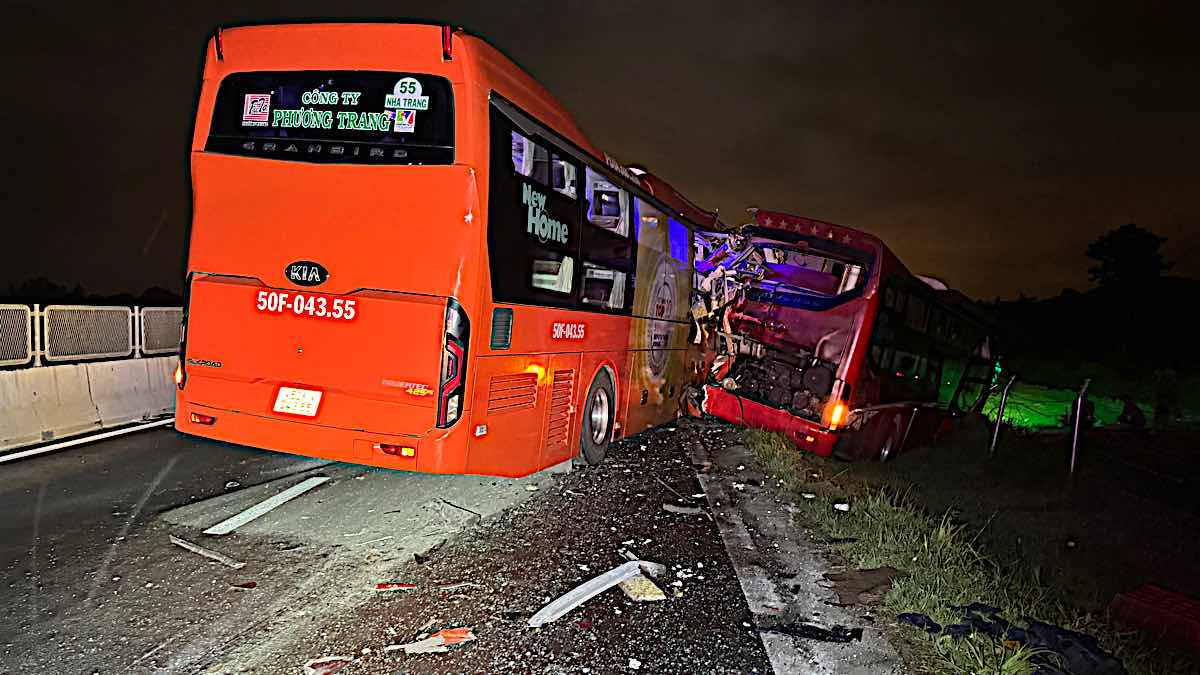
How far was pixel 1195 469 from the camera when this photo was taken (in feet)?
45.7

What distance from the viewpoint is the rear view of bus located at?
5.64 m

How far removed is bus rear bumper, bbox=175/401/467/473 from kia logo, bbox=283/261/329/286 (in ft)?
3.70

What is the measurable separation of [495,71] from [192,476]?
4.96m

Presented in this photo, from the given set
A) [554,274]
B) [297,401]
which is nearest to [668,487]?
[554,274]

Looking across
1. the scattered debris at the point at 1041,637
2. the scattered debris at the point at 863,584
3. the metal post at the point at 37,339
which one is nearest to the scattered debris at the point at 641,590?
the scattered debris at the point at 863,584

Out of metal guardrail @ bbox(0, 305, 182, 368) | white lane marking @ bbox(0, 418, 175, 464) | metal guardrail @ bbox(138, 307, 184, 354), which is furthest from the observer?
metal guardrail @ bbox(138, 307, 184, 354)

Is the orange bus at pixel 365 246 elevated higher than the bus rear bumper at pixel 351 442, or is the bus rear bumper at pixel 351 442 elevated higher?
the orange bus at pixel 365 246

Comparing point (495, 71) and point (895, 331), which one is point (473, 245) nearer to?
point (495, 71)

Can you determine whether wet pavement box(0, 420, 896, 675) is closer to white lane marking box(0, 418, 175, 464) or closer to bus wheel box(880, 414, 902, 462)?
white lane marking box(0, 418, 175, 464)

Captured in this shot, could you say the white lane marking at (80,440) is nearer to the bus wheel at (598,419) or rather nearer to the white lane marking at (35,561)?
the white lane marking at (35,561)

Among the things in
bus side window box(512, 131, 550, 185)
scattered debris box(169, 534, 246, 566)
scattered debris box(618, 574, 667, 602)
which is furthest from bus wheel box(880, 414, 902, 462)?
scattered debris box(169, 534, 246, 566)

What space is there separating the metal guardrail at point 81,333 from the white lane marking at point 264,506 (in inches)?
186

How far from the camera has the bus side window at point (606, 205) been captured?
307 inches

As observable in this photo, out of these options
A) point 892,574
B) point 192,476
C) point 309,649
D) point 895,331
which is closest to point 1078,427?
point 895,331
